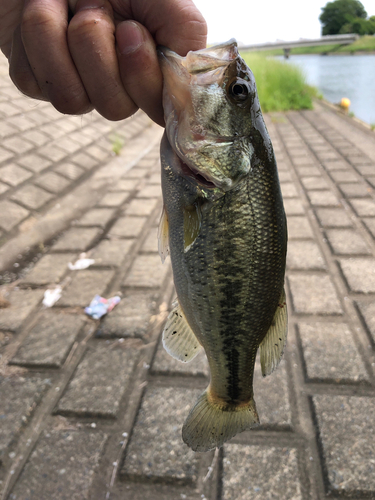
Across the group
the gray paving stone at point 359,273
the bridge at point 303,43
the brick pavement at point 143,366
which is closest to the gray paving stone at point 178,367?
the brick pavement at point 143,366

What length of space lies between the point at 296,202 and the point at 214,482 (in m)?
3.73

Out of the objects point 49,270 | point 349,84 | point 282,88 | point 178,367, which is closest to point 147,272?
point 49,270

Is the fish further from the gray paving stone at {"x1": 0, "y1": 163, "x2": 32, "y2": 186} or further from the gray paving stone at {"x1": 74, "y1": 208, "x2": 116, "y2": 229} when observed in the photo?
the gray paving stone at {"x1": 0, "y1": 163, "x2": 32, "y2": 186}

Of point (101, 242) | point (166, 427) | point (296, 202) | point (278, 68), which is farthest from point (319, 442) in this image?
point (278, 68)

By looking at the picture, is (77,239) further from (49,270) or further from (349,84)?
(349,84)

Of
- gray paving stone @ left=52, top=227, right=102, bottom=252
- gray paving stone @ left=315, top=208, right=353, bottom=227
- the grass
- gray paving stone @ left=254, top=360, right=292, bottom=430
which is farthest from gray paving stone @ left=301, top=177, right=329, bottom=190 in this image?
the grass

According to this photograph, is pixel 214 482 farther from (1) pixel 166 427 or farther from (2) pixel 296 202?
(2) pixel 296 202

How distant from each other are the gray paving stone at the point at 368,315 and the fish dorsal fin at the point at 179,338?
165 cm

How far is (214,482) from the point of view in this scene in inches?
70.9

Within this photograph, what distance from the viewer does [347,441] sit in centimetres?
195

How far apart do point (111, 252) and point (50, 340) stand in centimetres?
132

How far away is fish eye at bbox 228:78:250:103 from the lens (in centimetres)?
137

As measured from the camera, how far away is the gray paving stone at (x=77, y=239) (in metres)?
3.87

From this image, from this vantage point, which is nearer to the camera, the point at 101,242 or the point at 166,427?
the point at 166,427
